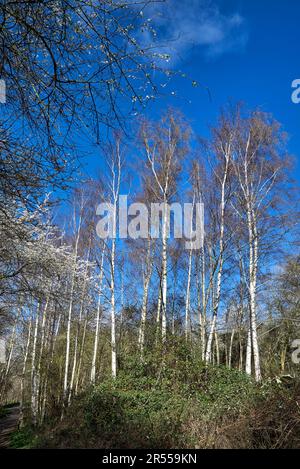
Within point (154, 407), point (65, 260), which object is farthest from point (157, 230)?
point (154, 407)

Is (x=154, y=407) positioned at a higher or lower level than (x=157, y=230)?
lower

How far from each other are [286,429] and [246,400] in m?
1.51

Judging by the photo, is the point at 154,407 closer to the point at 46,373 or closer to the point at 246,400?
the point at 246,400

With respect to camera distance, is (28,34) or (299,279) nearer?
(28,34)

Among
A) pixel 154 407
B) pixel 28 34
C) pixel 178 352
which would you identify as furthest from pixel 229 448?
pixel 178 352

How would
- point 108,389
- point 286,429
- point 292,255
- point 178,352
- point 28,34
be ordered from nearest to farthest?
1. point 28,34
2. point 286,429
3. point 108,389
4. point 178,352
5. point 292,255

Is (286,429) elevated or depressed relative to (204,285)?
depressed

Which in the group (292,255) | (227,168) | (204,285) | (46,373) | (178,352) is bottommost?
(46,373)

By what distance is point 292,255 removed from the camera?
15.3 m

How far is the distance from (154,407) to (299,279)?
33.4 feet

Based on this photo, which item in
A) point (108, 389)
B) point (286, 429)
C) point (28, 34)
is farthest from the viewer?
point (108, 389)

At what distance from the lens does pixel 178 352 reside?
36.0 feet

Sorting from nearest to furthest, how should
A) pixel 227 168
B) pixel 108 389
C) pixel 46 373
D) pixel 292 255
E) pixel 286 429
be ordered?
A: pixel 286 429 → pixel 108 389 → pixel 227 168 → pixel 292 255 → pixel 46 373
